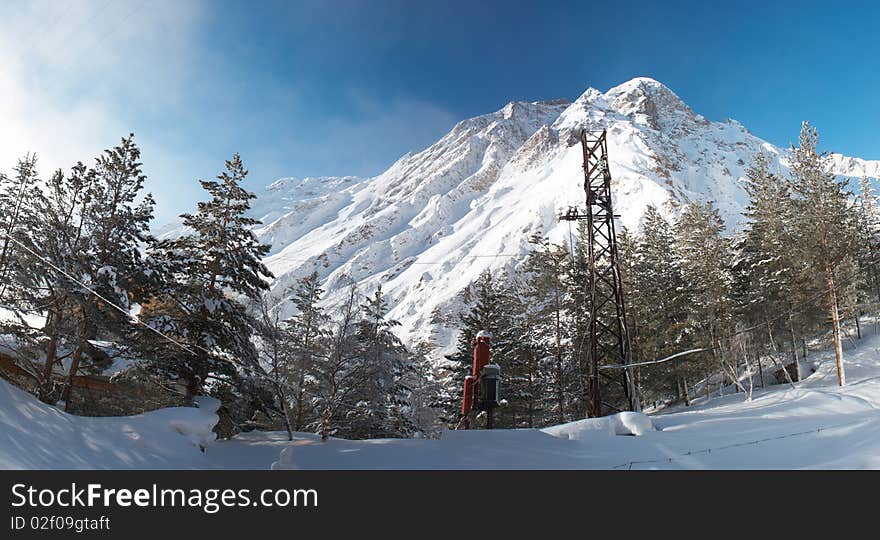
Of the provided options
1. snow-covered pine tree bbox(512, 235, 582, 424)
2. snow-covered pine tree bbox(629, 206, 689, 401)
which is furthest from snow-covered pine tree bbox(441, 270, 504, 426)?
snow-covered pine tree bbox(629, 206, 689, 401)

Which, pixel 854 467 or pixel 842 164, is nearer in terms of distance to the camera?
pixel 854 467

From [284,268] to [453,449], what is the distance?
123340mm

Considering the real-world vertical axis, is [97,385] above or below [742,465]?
above

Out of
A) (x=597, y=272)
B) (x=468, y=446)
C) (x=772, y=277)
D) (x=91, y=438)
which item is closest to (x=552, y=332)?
(x=597, y=272)

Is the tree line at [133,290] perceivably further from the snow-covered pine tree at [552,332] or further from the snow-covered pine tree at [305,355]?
the snow-covered pine tree at [552,332]

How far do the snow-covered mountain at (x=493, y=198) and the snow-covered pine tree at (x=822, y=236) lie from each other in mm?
43639

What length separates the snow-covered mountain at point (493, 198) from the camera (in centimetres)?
9256

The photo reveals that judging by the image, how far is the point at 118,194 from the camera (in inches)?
571

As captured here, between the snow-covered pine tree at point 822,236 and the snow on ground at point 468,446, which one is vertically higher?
the snow-covered pine tree at point 822,236

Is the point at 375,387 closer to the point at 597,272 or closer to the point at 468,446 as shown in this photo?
the point at 597,272

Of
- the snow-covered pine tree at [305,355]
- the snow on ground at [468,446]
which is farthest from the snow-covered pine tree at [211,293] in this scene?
the snow-covered pine tree at [305,355]

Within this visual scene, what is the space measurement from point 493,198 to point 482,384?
444 feet
